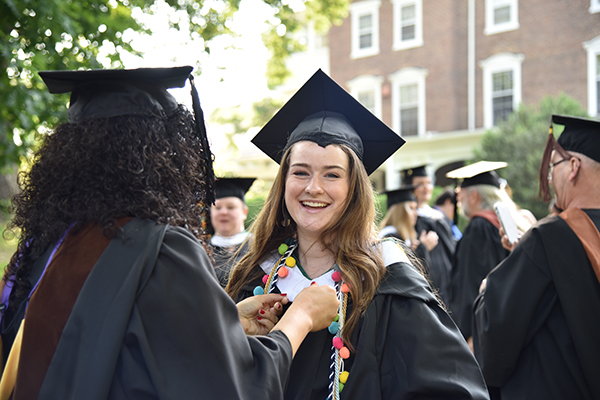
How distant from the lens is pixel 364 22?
18828 mm

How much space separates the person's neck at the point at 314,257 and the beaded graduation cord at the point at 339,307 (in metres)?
0.05

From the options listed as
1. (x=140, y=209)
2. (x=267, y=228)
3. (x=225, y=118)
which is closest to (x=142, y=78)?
(x=140, y=209)

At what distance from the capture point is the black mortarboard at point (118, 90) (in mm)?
1723

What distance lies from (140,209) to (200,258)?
237 mm

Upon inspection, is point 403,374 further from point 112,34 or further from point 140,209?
point 112,34

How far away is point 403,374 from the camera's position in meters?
2.01

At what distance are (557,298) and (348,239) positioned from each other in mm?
1439

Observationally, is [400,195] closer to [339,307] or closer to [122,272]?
[339,307]

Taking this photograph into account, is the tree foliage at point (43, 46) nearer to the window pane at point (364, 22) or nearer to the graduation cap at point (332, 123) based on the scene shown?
the graduation cap at point (332, 123)

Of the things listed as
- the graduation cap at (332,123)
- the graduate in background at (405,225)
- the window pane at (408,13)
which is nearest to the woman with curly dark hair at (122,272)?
the graduation cap at (332,123)

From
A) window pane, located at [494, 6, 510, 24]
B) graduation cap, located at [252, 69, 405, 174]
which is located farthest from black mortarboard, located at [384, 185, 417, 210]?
window pane, located at [494, 6, 510, 24]

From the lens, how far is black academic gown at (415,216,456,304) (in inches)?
263

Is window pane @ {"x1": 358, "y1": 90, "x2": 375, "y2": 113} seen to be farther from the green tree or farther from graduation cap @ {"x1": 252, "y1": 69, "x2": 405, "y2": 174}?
graduation cap @ {"x1": 252, "y1": 69, "x2": 405, "y2": 174}

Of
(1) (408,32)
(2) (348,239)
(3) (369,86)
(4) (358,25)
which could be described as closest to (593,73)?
(1) (408,32)
